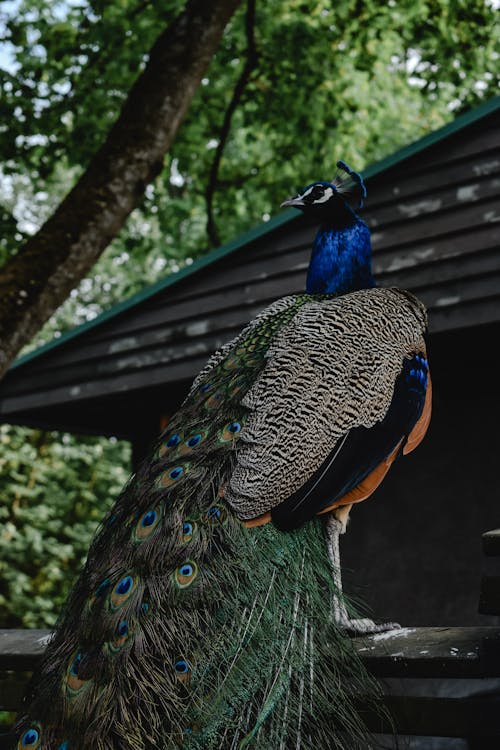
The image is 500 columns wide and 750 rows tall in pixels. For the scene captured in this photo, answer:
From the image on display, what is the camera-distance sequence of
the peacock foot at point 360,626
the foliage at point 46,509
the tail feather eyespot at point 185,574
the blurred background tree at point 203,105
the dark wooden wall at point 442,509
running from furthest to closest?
the foliage at point 46,509 < the blurred background tree at point 203,105 < the dark wooden wall at point 442,509 < the peacock foot at point 360,626 < the tail feather eyespot at point 185,574

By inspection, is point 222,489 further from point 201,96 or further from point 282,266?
point 201,96

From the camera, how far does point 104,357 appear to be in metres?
5.72

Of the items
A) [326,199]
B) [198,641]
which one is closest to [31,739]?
[198,641]

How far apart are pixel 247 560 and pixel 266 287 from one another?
3.20m

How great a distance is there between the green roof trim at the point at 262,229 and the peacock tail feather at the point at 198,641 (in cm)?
298

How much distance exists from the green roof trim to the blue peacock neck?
1926mm

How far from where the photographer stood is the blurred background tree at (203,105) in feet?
26.2

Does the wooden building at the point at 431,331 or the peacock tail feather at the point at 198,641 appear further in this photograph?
the wooden building at the point at 431,331

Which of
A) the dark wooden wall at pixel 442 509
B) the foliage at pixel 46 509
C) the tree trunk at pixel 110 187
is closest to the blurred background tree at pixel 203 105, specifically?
the foliage at pixel 46 509

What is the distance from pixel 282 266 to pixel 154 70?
4.10ft

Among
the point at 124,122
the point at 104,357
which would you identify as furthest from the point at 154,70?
the point at 104,357

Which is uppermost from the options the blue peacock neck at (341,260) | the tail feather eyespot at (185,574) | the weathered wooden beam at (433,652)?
the tail feather eyespot at (185,574)

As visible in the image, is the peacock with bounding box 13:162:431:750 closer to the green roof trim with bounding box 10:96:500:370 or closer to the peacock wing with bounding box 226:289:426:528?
the peacock wing with bounding box 226:289:426:528

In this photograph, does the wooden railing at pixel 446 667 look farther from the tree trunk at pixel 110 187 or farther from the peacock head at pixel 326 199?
the tree trunk at pixel 110 187
